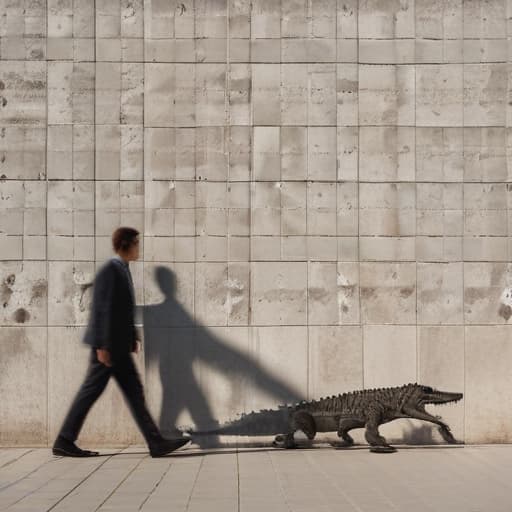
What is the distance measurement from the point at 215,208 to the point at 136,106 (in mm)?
1161

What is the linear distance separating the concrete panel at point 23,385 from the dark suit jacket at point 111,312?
2.87 ft

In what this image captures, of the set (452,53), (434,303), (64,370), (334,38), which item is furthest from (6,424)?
(452,53)

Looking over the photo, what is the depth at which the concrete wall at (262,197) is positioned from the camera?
931cm

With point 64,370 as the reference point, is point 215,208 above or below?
above

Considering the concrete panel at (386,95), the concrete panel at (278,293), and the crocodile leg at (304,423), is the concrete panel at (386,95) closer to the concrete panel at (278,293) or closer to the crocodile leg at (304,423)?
the concrete panel at (278,293)

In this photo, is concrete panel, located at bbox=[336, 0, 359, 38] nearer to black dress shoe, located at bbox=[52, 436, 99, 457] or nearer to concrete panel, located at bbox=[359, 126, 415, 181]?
concrete panel, located at bbox=[359, 126, 415, 181]

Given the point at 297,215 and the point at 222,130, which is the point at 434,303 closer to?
the point at 297,215

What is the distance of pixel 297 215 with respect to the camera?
9383 mm

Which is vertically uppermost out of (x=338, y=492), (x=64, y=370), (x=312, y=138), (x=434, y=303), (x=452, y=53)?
(x=452, y=53)

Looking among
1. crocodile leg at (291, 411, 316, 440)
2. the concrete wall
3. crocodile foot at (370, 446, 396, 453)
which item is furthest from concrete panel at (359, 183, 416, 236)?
crocodile foot at (370, 446, 396, 453)

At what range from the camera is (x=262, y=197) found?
939 centimetres

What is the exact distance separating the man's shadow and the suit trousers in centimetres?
68

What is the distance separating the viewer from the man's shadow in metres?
9.30

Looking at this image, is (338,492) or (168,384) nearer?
(338,492)
